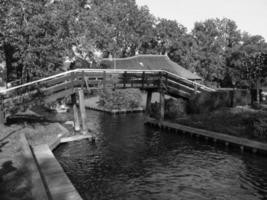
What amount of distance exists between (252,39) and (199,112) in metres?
53.4

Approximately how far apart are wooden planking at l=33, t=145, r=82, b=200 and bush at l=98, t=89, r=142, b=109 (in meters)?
22.2

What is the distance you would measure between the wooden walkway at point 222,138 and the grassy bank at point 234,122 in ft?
2.07

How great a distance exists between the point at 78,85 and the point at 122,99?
53.5ft

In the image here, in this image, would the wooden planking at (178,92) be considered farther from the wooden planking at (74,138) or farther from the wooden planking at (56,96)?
the wooden planking at (56,96)

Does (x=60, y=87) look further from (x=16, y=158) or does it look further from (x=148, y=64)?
(x=148, y=64)

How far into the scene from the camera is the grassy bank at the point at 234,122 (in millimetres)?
16859

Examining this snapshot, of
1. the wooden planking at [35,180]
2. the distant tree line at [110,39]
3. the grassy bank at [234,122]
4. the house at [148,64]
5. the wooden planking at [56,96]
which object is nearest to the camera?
the wooden planking at [35,180]

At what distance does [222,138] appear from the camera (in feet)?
59.0

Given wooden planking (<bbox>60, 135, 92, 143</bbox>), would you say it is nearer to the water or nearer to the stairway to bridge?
the water

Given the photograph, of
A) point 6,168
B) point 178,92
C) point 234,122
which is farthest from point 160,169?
point 178,92

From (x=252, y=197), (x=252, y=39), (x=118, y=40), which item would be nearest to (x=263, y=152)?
(x=252, y=197)

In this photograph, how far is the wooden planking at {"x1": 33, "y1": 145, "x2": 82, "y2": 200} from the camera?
27.7ft

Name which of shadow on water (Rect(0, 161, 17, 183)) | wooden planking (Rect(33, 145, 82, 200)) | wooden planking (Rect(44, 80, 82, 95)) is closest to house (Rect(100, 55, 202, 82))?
wooden planking (Rect(44, 80, 82, 95))

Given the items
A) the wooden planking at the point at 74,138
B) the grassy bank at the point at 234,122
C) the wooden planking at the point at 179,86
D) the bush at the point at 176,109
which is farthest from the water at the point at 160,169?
the wooden planking at the point at 179,86
